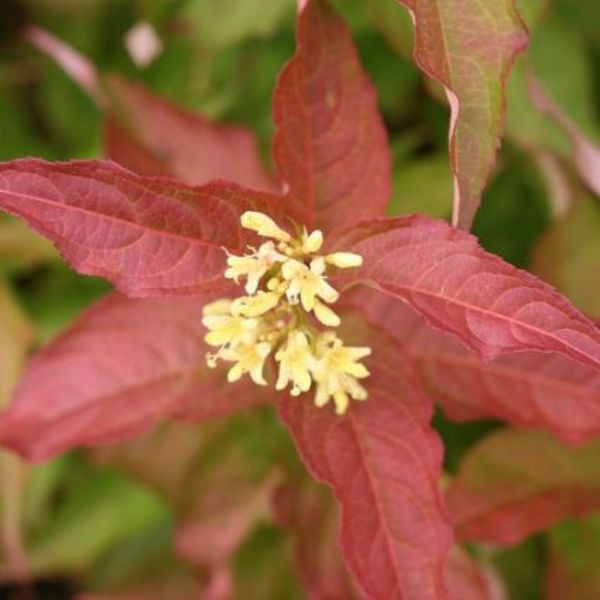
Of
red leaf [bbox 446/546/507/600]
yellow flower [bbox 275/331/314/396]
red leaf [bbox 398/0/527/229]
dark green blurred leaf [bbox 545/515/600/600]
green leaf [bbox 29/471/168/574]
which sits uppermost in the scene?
red leaf [bbox 398/0/527/229]

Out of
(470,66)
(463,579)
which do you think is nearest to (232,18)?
(470,66)

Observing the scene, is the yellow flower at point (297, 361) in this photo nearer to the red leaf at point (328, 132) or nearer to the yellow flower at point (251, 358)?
the yellow flower at point (251, 358)

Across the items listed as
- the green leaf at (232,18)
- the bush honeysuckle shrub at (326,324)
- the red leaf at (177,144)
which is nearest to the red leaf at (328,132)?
the bush honeysuckle shrub at (326,324)

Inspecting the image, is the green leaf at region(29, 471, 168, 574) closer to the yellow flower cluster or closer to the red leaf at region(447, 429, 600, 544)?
the red leaf at region(447, 429, 600, 544)

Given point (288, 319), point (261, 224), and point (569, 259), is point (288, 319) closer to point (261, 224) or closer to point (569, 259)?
point (261, 224)

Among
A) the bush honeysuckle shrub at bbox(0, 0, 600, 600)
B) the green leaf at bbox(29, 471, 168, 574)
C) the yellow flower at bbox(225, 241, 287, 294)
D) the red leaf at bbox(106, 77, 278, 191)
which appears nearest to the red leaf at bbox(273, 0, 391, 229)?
the bush honeysuckle shrub at bbox(0, 0, 600, 600)

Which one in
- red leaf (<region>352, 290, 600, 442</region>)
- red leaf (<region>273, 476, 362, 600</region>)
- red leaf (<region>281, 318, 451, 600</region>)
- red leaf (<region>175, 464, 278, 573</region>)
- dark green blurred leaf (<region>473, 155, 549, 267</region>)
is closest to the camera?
red leaf (<region>281, 318, 451, 600</region>)
